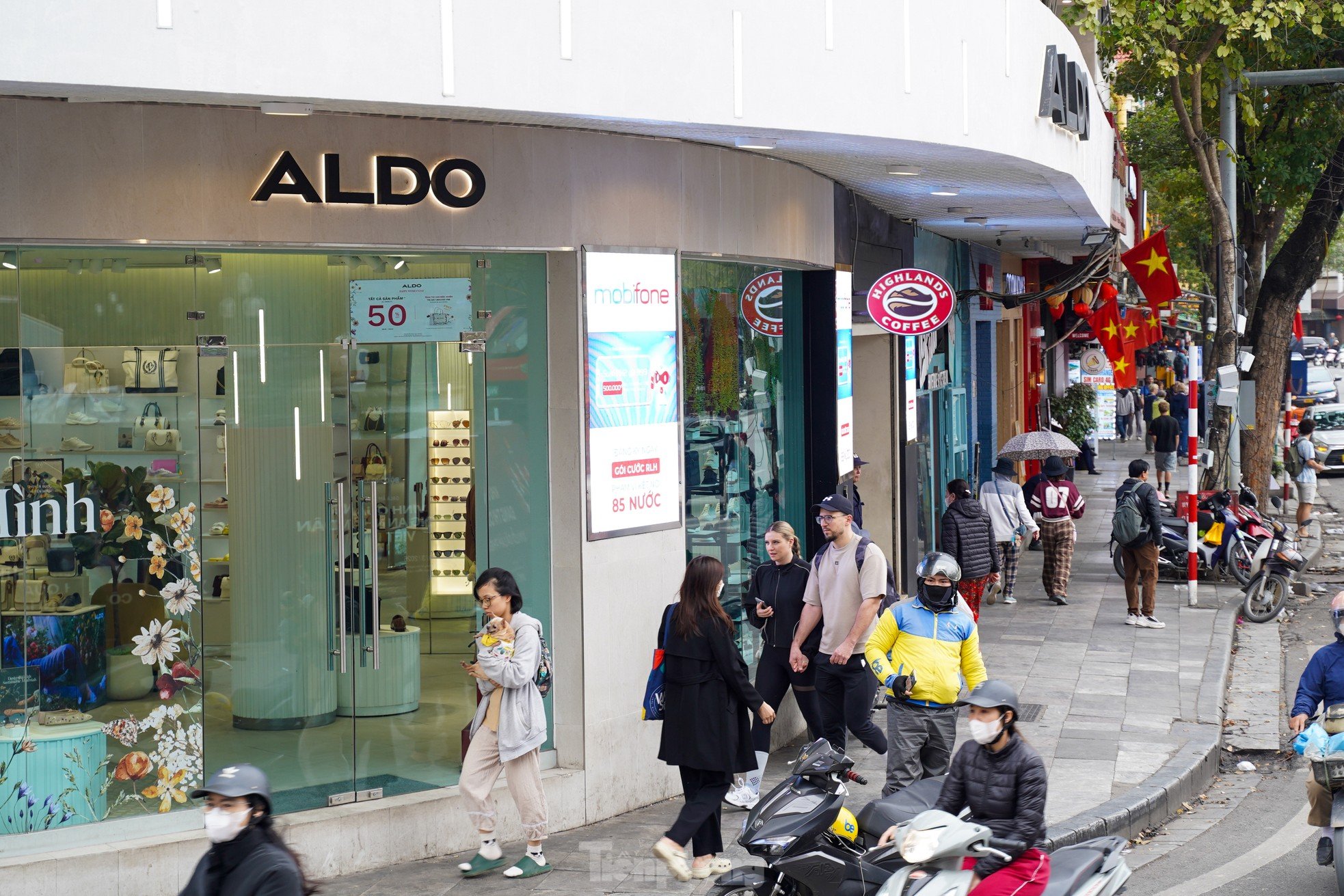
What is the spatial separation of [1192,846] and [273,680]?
5.41 meters

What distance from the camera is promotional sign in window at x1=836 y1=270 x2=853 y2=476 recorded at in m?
11.6

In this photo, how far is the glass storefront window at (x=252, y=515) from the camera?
286 inches

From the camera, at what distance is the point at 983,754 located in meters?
5.98

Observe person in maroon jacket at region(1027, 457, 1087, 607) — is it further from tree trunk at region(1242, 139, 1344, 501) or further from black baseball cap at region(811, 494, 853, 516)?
black baseball cap at region(811, 494, 853, 516)

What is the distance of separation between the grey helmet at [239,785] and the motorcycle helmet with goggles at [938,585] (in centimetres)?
393

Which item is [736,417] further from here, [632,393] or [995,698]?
[995,698]

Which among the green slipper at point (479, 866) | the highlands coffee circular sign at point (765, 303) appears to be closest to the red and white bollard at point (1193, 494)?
the highlands coffee circular sign at point (765, 303)

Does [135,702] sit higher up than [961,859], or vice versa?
[135,702]

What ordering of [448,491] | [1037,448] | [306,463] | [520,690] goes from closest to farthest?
1. [520,690]
2. [306,463]
3. [448,491]
4. [1037,448]

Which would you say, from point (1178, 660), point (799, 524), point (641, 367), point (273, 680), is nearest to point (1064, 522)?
point (1178, 660)

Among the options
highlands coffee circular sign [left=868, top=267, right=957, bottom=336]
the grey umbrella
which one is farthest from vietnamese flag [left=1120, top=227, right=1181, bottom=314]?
highlands coffee circular sign [left=868, top=267, right=957, bottom=336]

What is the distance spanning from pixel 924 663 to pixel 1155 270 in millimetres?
13321

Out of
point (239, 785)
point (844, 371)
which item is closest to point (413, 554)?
point (239, 785)

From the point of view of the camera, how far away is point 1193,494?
1570 cm
